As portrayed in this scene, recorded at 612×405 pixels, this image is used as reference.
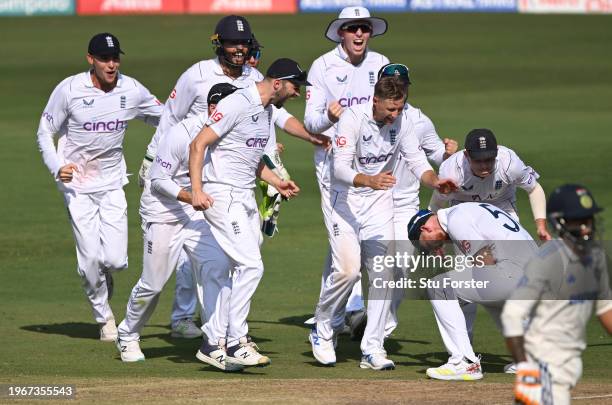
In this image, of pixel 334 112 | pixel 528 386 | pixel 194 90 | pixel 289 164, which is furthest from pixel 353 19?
pixel 289 164

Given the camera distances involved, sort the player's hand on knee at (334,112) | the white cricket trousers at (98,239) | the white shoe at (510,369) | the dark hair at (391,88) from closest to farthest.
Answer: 1. the white shoe at (510,369)
2. the dark hair at (391,88)
3. the player's hand on knee at (334,112)
4. the white cricket trousers at (98,239)

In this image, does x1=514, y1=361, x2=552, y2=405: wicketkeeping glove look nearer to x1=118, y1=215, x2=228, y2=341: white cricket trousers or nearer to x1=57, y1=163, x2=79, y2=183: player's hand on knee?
x1=118, y1=215, x2=228, y2=341: white cricket trousers

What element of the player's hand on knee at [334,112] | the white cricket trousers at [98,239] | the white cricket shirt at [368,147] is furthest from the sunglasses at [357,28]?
the white cricket trousers at [98,239]

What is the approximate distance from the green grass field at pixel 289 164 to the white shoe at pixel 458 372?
5.5 inches

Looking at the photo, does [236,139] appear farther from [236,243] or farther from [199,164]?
[236,243]

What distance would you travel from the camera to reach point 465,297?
10.6 metres

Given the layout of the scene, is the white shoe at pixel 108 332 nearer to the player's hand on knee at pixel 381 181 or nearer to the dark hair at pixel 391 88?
the player's hand on knee at pixel 381 181

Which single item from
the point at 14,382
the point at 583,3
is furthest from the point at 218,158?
the point at 583,3

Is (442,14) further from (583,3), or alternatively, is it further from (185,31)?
(185,31)

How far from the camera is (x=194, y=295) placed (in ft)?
41.5

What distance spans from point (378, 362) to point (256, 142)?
204 cm

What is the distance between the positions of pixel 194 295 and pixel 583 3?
4110cm

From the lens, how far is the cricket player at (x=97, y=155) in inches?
489

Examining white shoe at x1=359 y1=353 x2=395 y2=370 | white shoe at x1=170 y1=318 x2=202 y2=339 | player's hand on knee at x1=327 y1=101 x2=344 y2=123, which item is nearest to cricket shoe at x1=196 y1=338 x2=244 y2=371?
white shoe at x1=359 y1=353 x2=395 y2=370
